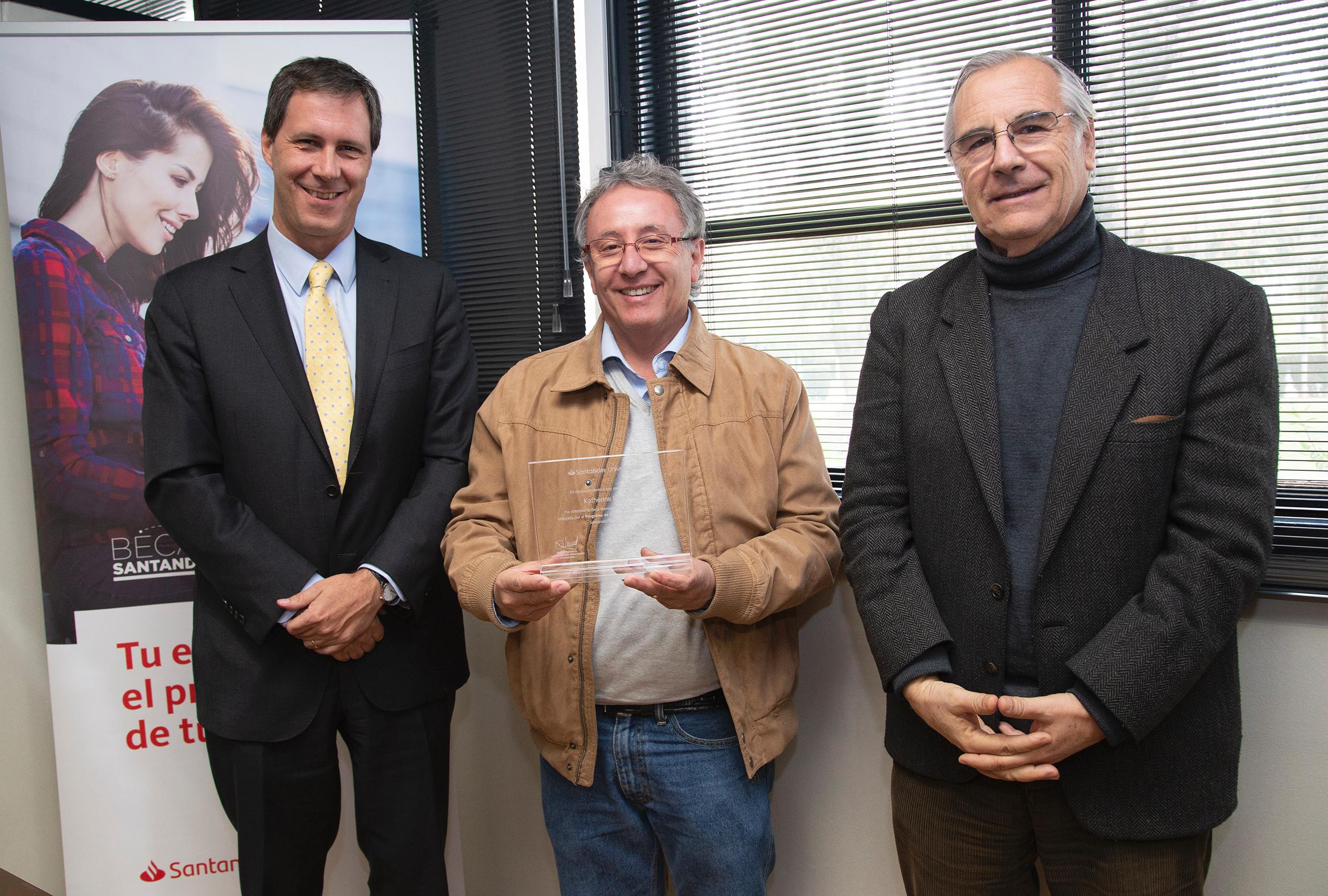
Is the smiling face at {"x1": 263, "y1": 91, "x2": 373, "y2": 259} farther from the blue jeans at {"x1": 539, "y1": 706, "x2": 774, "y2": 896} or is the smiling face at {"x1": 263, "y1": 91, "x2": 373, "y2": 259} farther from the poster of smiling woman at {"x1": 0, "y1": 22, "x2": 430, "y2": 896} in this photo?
the blue jeans at {"x1": 539, "y1": 706, "x2": 774, "y2": 896}

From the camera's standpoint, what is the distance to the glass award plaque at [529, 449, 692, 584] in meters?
1.53

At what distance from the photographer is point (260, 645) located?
6.03 ft

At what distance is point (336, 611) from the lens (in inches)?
69.0

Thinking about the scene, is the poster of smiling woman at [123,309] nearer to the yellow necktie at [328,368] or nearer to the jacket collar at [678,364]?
the yellow necktie at [328,368]

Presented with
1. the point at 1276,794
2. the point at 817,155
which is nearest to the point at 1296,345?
the point at 1276,794

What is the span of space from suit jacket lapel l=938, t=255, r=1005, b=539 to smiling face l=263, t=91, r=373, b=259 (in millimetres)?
1266

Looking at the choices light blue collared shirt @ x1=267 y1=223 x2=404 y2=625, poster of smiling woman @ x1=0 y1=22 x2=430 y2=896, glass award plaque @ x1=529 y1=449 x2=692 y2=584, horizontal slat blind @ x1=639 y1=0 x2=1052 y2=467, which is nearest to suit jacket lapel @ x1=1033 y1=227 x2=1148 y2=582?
glass award plaque @ x1=529 y1=449 x2=692 y2=584

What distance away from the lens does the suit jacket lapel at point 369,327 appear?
1.86 m

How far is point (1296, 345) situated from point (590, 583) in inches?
60.5

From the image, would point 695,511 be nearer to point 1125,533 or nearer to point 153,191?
point 1125,533

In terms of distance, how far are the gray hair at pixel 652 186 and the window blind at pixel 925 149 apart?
0.70 m

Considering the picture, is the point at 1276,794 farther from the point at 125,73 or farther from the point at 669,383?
the point at 125,73

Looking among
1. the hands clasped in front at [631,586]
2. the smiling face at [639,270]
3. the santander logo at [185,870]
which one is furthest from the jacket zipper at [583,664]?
the santander logo at [185,870]

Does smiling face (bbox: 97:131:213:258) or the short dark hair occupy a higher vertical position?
the short dark hair
